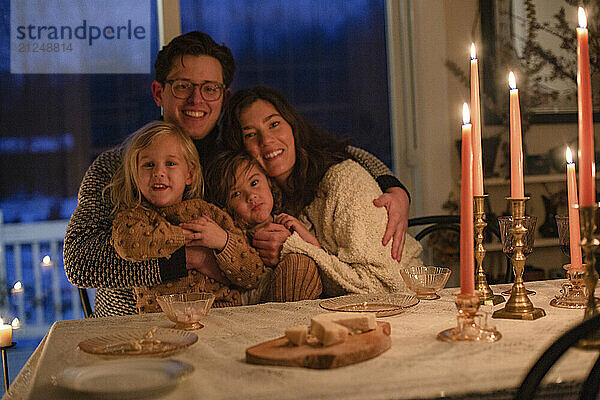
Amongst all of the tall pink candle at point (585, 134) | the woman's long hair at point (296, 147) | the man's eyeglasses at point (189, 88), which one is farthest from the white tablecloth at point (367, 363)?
the man's eyeglasses at point (189, 88)

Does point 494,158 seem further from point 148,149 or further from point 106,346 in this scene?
point 106,346

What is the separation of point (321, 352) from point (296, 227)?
1.30m

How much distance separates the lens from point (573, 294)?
1553 millimetres

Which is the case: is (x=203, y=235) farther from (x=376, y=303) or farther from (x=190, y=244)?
(x=376, y=303)

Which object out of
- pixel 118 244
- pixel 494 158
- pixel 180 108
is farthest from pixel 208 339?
pixel 494 158

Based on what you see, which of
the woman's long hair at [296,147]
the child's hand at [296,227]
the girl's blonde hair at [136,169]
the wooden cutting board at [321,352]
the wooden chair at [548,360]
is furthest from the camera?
the woman's long hair at [296,147]

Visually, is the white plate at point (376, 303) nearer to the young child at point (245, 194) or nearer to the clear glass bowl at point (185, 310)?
the clear glass bowl at point (185, 310)

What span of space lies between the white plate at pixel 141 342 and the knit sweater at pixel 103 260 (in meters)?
0.76

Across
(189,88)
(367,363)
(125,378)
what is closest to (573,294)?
(367,363)

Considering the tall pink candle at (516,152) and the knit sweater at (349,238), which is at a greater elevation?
the tall pink candle at (516,152)

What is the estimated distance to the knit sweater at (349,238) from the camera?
227 cm

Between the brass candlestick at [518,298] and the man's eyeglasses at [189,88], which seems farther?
the man's eyeglasses at [189,88]

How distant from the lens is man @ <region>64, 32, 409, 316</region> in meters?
2.16

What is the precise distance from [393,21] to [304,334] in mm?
2361
